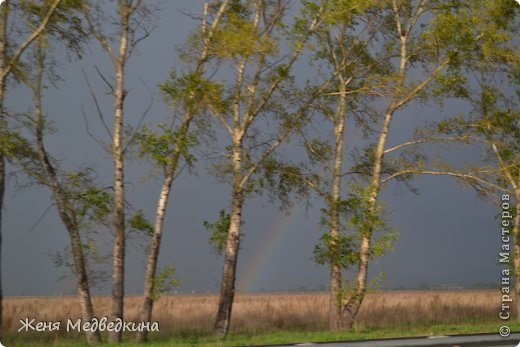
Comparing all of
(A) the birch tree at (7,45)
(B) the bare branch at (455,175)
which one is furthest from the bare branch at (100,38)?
(B) the bare branch at (455,175)

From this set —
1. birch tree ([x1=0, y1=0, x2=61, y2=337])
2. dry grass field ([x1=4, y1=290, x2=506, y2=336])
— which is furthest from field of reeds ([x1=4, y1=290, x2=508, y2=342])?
birch tree ([x1=0, y1=0, x2=61, y2=337])

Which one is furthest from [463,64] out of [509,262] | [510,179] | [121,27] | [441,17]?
[121,27]

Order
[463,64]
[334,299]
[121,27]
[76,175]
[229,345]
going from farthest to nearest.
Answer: [463,64], [334,299], [121,27], [76,175], [229,345]

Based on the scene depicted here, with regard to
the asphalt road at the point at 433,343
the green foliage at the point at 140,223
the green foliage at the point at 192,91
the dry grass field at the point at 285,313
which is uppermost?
the green foliage at the point at 192,91

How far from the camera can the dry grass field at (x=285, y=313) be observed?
27.0 m

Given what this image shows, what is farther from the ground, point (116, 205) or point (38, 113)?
point (38, 113)

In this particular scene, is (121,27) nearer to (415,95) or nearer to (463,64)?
(415,95)

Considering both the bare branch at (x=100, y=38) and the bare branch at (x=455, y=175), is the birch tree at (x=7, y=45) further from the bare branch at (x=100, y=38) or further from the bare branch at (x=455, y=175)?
the bare branch at (x=455, y=175)

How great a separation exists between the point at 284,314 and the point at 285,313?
0.59 feet

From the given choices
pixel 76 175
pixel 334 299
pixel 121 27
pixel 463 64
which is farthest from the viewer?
pixel 463 64

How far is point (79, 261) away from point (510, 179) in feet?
62.4

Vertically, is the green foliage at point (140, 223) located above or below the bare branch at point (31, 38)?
below

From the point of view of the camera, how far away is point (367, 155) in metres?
28.6

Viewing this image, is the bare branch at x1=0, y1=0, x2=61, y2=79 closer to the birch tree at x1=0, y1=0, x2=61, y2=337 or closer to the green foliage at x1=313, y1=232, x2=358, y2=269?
the birch tree at x1=0, y1=0, x2=61, y2=337
